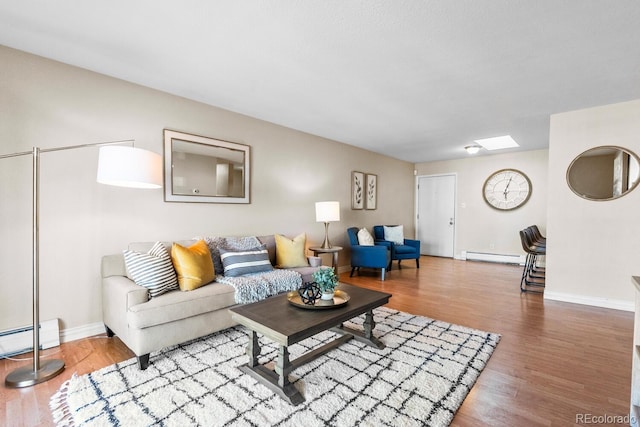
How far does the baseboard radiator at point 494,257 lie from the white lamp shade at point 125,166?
21.9ft

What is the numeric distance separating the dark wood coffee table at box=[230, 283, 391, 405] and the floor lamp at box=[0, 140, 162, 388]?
1255mm

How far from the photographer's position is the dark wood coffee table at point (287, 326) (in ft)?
5.59

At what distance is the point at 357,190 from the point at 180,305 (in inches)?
159

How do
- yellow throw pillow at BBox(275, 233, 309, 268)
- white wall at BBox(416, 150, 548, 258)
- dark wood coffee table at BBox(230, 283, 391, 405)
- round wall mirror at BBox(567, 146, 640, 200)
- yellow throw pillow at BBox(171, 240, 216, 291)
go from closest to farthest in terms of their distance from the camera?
dark wood coffee table at BBox(230, 283, 391, 405) → yellow throw pillow at BBox(171, 240, 216, 291) → round wall mirror at BBox(567, 146, 640, 200) → yellow throw pillow at BBox(275, 233, 309, 268) → white wall at BBox(416, 150, 548, 258)

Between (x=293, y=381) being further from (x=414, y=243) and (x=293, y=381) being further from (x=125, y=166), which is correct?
(x=414, y=243)

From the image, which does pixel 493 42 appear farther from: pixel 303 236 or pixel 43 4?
pixel 43 4

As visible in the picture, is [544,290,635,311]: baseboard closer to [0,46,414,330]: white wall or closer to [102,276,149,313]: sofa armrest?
[0,46,414,330]: white wall

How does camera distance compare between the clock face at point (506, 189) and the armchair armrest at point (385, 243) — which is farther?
the clock face at point (506, 189)

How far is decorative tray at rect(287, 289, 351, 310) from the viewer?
202 centimetres

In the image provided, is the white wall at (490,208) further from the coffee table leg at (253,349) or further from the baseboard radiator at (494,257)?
the coffee table leg at (253,349)

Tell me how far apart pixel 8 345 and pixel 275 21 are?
3126mm

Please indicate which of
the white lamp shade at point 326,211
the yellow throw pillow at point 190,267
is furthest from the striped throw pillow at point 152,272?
the white lamp shade at point 326,211

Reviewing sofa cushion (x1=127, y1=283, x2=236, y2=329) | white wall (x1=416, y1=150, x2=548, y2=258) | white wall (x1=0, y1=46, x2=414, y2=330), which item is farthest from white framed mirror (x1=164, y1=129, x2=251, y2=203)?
white wall (x1=416, y1=150, x2=548, y2=258)

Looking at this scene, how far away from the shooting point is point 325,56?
236 centimetres
